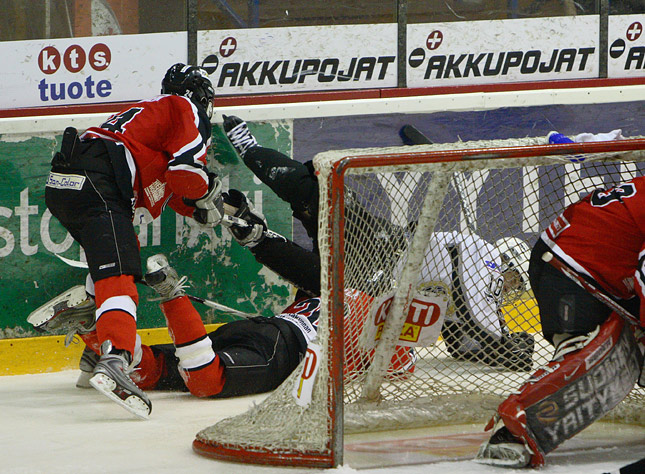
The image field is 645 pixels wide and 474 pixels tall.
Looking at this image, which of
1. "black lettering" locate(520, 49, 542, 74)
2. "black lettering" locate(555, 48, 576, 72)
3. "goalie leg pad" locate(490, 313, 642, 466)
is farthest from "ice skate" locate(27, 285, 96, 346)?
"black lettering" locate(555, 48, 576, 72)

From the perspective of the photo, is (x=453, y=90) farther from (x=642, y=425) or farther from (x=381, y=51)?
(x=642, y=425)

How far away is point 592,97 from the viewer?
14.7 feet

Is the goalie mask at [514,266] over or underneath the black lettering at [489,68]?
underneath

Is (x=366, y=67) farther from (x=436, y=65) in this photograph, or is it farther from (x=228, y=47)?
(x=228, y=47)

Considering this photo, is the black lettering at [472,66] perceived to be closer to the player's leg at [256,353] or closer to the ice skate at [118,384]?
the player's leg at [256,353]

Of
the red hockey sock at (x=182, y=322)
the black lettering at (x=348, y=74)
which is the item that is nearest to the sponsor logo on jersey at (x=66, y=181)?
the red hockey sock at (x=182, y=322)

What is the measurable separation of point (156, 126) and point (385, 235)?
101 cm

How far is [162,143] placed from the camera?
3609 mm

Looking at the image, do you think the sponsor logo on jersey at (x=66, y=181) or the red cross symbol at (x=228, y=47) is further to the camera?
the red cross symbol at (x=228, y=47)

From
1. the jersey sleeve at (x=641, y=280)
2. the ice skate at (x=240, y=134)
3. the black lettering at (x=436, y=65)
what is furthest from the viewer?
the black lettering at (x=436, y=65)

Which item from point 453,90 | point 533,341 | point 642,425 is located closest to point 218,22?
point 453,90

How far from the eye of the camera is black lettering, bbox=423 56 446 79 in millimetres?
4969

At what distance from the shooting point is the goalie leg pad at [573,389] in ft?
8.07

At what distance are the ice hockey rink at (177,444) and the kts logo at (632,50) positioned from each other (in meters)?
2.75
